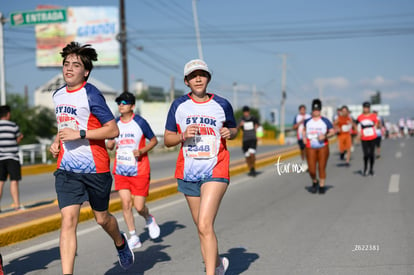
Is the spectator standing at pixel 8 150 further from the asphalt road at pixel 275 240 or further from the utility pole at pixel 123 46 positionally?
the utility pole at pixel 123 46

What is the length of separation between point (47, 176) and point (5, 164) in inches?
392

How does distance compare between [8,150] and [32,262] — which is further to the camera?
[8,150]

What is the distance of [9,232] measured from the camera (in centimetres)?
729

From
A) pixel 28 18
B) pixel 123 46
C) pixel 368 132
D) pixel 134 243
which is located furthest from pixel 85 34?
pixel 134 243

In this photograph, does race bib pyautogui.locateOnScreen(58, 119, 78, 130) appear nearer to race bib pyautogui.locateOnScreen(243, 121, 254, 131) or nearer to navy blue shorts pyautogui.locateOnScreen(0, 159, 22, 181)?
navy blue shorts pyautogui.locateOnScreen(0, 159, 22, 181)

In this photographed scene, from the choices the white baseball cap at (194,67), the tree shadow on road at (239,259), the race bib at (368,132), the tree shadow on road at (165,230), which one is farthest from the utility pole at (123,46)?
the white baseball cap at (194,67)

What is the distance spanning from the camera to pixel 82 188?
15.5 ft

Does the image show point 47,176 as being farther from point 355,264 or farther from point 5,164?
point 355,264

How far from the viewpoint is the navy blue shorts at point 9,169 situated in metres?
9.64

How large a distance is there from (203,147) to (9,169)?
593 centimetres

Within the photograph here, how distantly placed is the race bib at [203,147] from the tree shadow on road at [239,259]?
4.27 ft

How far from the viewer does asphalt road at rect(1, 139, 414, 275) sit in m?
5.69

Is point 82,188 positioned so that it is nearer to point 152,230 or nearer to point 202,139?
point 202,139

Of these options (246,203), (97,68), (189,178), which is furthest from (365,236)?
(97,68)
